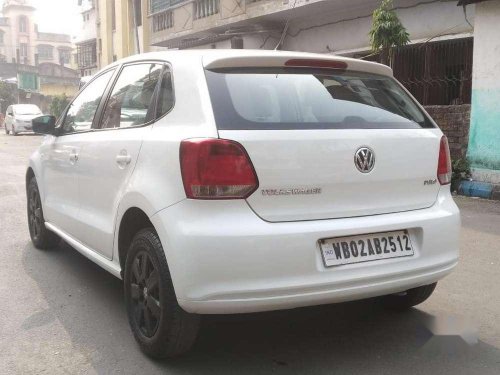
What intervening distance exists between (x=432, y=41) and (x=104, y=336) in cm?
982

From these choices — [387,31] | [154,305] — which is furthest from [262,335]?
[387,31]

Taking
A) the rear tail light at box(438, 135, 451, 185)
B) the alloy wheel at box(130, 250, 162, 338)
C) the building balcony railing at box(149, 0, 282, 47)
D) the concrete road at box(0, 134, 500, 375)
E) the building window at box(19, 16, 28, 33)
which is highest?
the building window at box(19, 16, 28, 33)

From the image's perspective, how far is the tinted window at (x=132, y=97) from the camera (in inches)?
128

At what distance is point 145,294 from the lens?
299 centimetres

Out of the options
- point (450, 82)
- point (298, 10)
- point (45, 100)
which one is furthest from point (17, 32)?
point (450, 82)

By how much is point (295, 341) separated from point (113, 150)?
5.05 feet

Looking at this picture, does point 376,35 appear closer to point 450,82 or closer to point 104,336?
point 450,82

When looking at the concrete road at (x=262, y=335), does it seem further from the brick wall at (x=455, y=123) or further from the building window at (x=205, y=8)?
the building window at (x=205, y=8)

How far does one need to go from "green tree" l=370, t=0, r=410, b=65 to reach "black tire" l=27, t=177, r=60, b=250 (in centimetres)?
705

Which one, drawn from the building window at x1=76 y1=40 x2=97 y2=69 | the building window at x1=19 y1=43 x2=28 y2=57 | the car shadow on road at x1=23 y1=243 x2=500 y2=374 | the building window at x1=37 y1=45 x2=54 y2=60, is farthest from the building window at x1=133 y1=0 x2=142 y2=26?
the building window at x1=37 y1=45 x2=54 y2=60

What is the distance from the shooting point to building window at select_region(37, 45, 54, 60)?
78.3m

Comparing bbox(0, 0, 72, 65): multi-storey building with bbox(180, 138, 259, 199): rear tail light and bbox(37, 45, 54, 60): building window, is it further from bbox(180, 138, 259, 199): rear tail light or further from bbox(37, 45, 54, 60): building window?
bbox(180, 138, 259, 199): rear tail light

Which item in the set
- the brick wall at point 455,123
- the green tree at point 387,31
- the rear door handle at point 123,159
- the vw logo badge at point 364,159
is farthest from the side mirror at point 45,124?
the green tree at point 387,31

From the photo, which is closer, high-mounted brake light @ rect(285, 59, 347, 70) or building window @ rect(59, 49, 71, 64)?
high-mounted brake light @ rect(285, 59, 347, 70)
